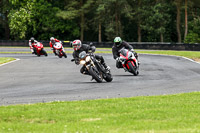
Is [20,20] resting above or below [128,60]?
above

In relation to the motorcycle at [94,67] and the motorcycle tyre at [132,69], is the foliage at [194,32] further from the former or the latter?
the motorcycle at [94,67]

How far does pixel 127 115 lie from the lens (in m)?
8.14

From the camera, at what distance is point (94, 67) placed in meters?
14.8

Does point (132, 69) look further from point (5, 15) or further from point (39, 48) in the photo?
point (5, 15)

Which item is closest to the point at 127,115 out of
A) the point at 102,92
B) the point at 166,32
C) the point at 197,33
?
the point at 102,92

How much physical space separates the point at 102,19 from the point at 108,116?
53.4m

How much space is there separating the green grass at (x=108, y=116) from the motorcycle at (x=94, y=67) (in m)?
4.37

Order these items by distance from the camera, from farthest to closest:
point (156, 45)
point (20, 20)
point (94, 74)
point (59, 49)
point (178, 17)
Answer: point (20, 20)
point (178, 17)
point (156, 45)
point (59, 49)
point (94, 74)

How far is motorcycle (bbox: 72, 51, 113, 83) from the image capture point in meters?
14.6

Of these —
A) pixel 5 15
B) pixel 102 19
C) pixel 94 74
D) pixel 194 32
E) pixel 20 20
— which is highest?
pixel 5 15

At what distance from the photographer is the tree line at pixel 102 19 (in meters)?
58.5

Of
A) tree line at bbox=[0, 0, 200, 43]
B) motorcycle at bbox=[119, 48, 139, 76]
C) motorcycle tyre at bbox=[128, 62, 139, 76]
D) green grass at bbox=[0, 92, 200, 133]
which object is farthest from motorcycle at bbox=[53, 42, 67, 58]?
tree line at bbox=[0, 0, 200, 43]

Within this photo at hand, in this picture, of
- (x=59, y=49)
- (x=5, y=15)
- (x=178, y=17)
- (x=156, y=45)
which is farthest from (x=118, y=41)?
Result: (x=5, y=15)

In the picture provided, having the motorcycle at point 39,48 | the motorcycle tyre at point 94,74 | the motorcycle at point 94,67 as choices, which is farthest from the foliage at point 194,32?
the motorcycle tyre at point 94,74
